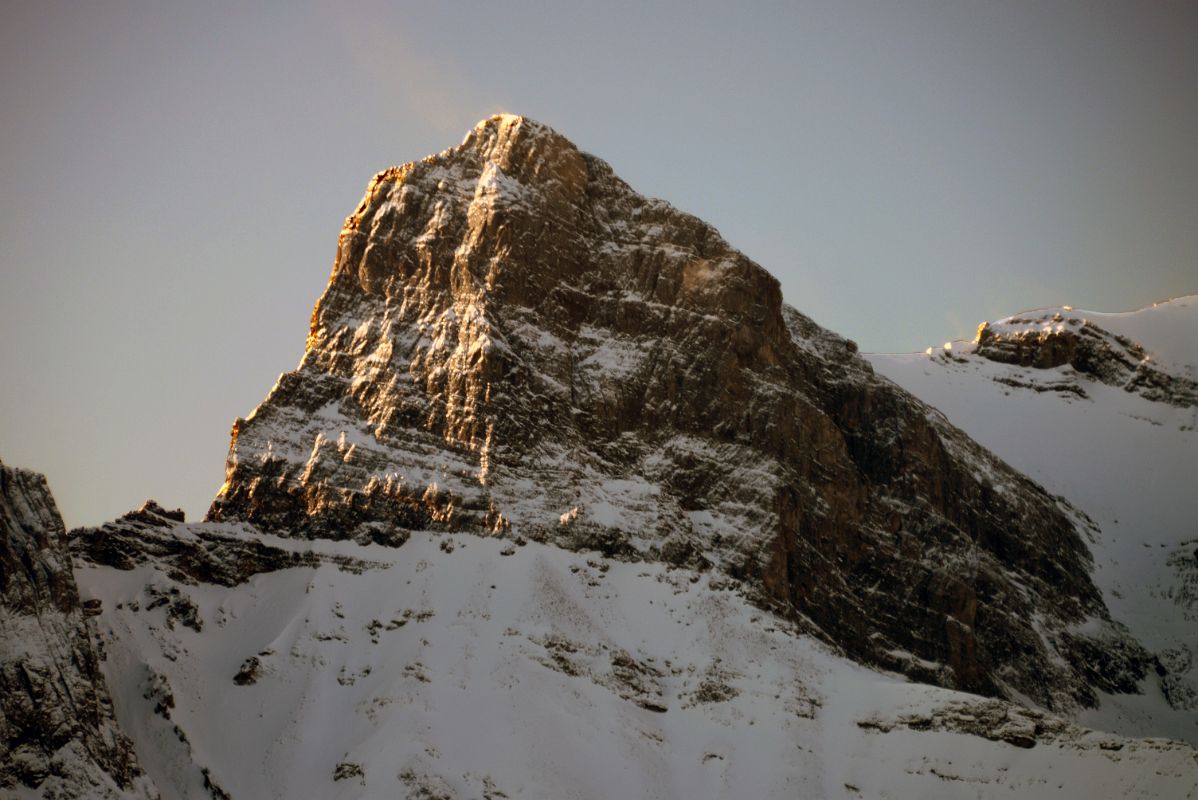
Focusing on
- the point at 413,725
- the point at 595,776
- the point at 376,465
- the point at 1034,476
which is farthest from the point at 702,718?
the point at 1034,476

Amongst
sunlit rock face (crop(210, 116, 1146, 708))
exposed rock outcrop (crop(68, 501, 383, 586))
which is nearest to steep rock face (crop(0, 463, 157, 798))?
exposed rock outcrop (crop(68, 501, 383, 586))

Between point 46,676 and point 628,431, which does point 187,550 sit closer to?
point 46,676

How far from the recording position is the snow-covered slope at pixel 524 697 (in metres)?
108

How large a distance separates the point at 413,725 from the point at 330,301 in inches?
2128

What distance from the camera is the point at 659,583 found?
132 m

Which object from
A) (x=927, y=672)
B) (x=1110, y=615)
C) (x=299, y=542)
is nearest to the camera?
(x=299, y=542)

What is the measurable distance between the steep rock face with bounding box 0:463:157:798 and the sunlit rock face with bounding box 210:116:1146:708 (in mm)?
31390

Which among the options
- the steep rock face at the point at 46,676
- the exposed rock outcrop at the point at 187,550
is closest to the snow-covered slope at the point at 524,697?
the exposed rock outcrop at the point at 187,550

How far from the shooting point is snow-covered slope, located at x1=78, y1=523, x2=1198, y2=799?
107812 mm

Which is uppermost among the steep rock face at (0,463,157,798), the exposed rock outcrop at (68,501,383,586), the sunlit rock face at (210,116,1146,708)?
the sunlit rock face at (210,116,1146,708)

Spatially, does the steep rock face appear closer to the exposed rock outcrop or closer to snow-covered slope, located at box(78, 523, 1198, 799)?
snow-covered slope, located at box(78, 523, 1198, 799)

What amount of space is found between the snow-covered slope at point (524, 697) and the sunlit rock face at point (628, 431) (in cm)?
593

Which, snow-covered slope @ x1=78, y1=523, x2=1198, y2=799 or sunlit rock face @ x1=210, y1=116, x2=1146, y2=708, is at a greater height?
sunlit rock face @ x1=210, y1=116, x2=1146, y2=708

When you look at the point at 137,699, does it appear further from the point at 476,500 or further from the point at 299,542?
the point at 476,500
